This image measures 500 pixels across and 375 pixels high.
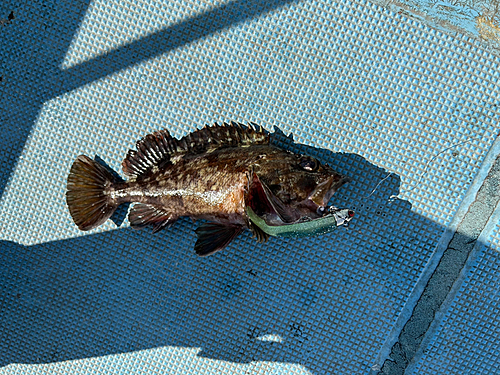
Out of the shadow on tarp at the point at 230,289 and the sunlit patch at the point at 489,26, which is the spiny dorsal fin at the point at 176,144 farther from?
the sunlit patch at the point at 489,26

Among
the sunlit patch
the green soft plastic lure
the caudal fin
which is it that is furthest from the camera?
the caudal fin

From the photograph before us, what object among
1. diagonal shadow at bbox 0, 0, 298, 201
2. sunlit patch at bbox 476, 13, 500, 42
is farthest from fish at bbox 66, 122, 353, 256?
sunlit patch at bbox 476, 13, 500, 42

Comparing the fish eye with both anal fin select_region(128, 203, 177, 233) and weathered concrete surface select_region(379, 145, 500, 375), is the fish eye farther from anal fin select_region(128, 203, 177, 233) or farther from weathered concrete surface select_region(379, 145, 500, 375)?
weathered concrete surface select_region(379, 145, 500, 375)

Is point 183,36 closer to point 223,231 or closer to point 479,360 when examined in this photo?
point 223,231

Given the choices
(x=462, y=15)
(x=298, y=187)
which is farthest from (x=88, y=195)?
(x=462, y=15)

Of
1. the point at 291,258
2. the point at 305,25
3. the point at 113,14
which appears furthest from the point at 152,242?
the point at 305,25

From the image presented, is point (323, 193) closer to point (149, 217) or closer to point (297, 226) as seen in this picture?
point (297, 226)

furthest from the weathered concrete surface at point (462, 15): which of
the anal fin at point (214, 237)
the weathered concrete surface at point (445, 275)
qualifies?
the anal fin at point (214, 237)
